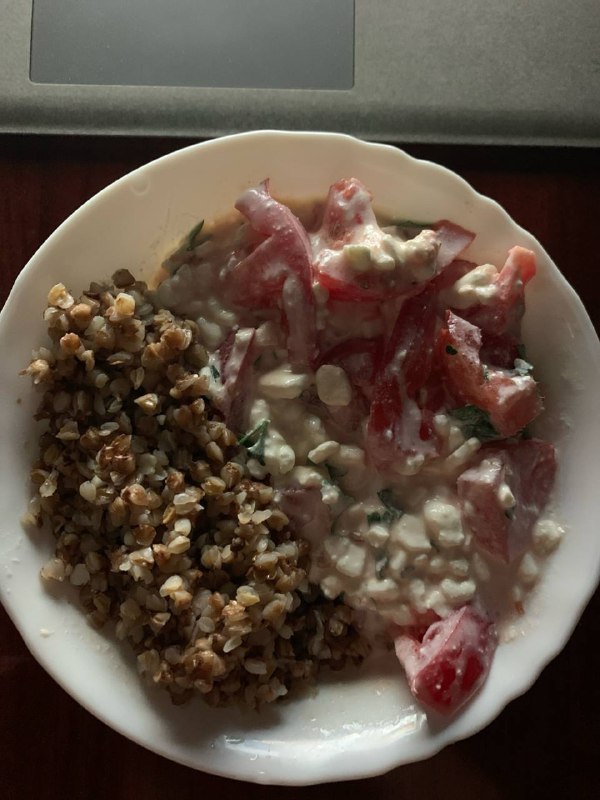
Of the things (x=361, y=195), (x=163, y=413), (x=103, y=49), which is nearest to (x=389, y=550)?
(x=163, y=413)

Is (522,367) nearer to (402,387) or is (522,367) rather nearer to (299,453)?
(402,387)

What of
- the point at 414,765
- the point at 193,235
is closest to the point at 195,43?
the point at 193,235

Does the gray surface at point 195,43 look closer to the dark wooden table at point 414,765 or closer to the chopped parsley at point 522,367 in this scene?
the dark wooden table at point 414,765

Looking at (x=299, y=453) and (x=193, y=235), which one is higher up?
(x=193, y=235)

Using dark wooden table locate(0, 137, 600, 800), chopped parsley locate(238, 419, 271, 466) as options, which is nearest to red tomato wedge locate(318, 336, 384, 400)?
chopped parsley locate(238, 419, 271, 466)

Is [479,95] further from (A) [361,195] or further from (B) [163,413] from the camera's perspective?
(B) [163,413]
